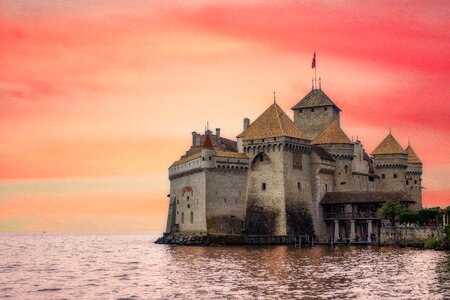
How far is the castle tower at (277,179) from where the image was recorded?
79062mm

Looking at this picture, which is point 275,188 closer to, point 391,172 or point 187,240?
point 187,240

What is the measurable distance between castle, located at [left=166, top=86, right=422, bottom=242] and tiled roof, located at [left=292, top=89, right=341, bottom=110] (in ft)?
26.5

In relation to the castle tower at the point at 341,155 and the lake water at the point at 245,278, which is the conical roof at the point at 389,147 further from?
the lake water at the point at 245,278

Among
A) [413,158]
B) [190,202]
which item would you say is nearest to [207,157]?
[190,202]

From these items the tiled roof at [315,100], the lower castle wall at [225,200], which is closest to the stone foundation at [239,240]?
the lower castle wall at [225,200]

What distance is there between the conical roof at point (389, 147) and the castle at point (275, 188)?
8928mm

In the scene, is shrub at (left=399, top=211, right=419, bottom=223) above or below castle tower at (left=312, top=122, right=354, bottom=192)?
below

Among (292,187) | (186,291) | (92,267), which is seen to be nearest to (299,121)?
(292,187)

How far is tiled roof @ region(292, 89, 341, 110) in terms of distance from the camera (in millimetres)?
97125

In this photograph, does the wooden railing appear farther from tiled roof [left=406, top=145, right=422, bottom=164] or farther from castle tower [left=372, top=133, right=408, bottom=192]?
tiled roof [left=406, top=145, right=422, bottom=164]

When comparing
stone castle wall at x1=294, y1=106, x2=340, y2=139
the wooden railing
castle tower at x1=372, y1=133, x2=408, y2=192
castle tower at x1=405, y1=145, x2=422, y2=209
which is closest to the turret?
the wooden railing

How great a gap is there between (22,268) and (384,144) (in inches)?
2341

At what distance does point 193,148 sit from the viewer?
9156 cm

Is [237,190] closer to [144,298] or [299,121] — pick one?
[299,121]
